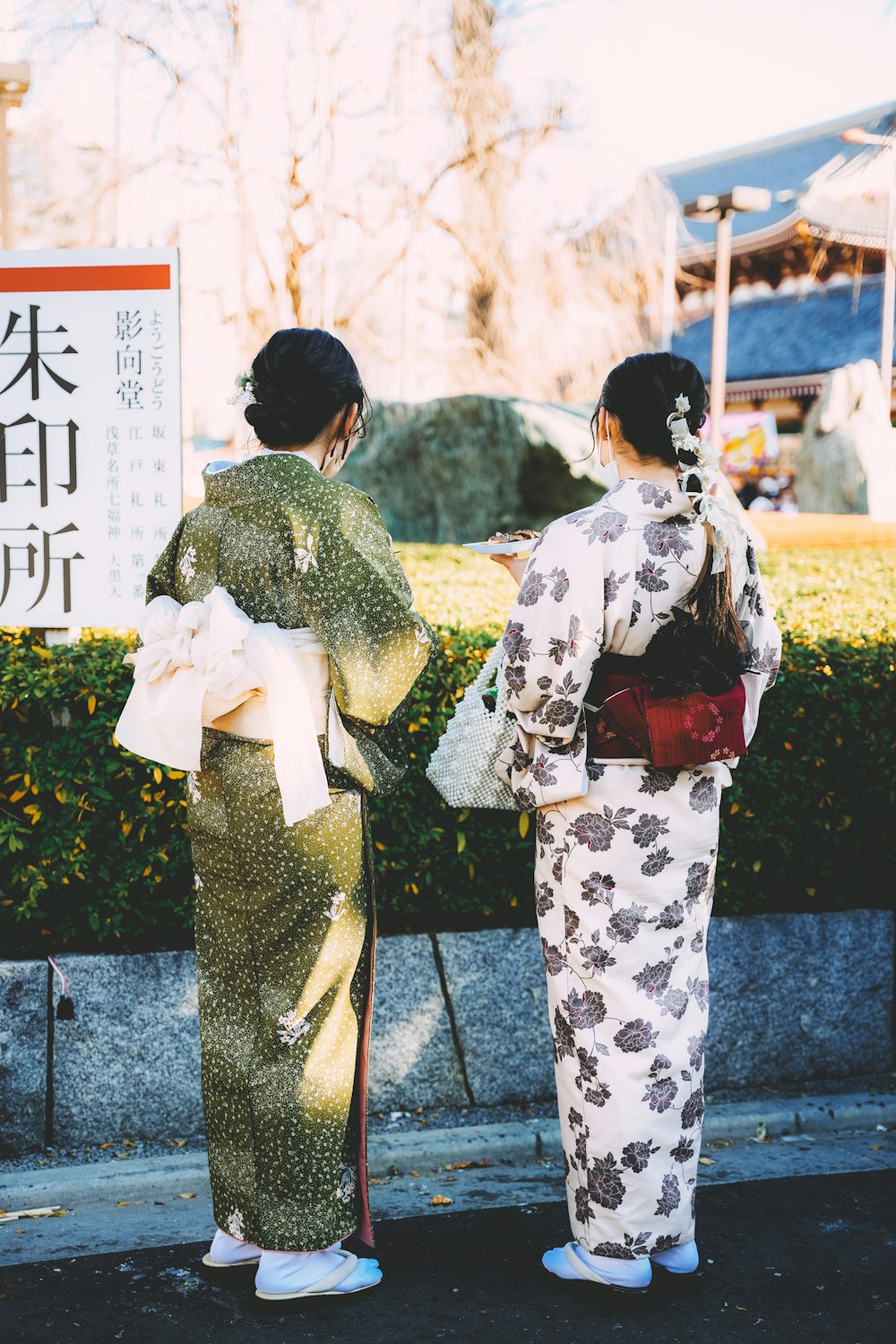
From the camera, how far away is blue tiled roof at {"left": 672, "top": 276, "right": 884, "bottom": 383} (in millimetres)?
29344

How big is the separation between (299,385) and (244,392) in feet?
0.52

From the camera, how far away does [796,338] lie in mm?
31156

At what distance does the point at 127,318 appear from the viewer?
366 cm

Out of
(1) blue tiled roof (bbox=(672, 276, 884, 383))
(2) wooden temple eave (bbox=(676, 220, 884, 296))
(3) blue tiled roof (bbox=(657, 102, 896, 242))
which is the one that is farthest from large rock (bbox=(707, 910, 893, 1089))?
(3) blue tiled roof (bbox=(657, 102, 896, 242))

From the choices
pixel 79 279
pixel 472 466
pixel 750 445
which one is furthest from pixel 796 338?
pixel 79 279

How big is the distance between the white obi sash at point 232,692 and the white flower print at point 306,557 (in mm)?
140

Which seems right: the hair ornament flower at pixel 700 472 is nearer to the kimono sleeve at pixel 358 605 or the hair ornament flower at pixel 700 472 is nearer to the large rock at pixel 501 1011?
the kimono sleeve at pixel 358 605

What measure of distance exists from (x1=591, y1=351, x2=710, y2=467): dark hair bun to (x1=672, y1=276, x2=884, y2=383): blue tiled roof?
28.1m

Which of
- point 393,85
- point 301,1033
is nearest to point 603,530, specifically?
point 301,1033

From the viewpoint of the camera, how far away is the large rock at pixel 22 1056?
Answer: 3463 millimetres

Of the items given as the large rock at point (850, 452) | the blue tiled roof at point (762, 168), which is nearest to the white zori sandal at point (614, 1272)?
the large rock at point (850, 452)

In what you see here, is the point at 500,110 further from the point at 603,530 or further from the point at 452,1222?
the point at 452,1222

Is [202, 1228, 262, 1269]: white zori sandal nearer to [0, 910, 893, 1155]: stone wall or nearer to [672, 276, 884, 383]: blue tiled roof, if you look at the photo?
[0, 910, 893, 1155]: stone wall

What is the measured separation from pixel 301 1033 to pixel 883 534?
10933 mm
